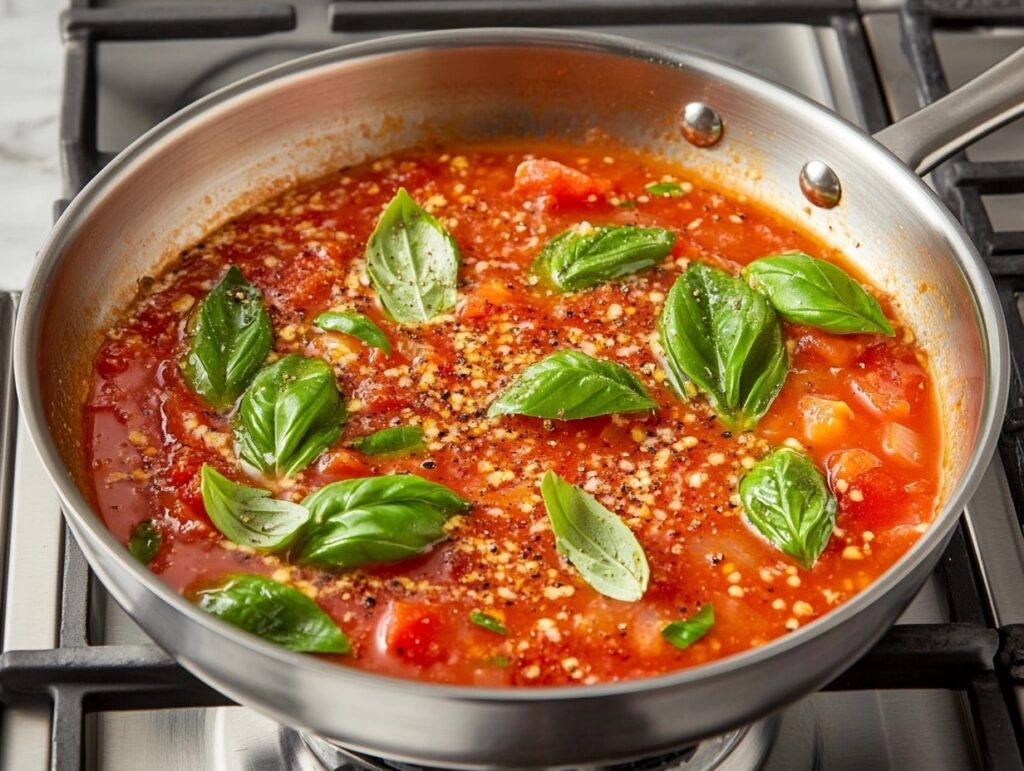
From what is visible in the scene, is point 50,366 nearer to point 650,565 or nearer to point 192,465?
point 192,465

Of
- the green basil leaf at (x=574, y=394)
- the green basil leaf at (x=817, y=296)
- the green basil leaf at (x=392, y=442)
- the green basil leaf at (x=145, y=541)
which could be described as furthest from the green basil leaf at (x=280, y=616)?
the green basil leaf at (x=817, y=296)

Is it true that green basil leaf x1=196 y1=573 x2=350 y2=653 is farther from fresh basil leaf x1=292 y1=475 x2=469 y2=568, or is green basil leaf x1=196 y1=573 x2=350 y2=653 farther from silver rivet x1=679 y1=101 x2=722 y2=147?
silver rivet x1=679 y1=101 x2=722 y2=147

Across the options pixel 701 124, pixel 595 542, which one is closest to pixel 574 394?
pixel 595 542

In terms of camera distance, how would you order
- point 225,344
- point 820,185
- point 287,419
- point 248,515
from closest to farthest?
point 248,515 < point 287,419 < point 225,344 < point 820,185

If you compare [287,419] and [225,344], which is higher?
[225,344]

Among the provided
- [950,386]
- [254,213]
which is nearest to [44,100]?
[254,213]

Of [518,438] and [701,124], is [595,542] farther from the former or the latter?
[701,124]

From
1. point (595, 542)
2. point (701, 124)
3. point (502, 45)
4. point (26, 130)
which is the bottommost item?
point (595, 542)

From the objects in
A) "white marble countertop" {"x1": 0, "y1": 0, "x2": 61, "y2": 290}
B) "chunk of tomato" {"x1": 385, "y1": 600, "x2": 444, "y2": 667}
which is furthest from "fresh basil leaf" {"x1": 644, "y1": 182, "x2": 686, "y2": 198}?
"white marble countertop" {"x1": 0, "y1": 0, "x2": 61, "y2": 290}
